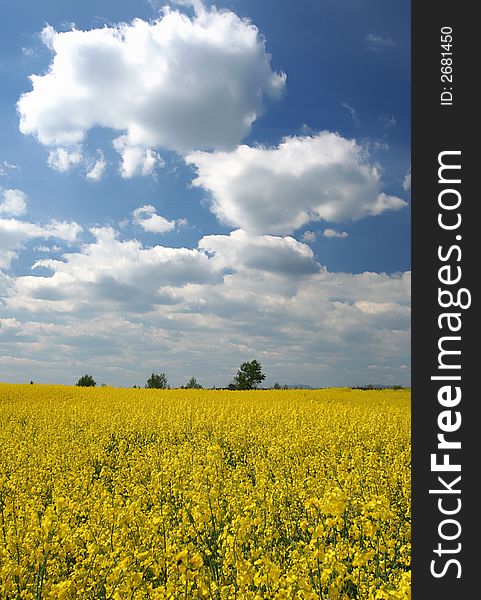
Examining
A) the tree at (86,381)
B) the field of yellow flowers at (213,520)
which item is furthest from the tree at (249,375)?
the field of yellow flowers at (213,520)

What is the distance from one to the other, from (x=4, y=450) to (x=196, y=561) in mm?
9201

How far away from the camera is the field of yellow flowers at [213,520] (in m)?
4.14

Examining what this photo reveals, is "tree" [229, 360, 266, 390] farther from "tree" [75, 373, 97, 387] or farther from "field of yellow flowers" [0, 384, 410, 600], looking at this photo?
"field of yellow flowers" [0, 384, 410, 600]

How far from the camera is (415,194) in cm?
397

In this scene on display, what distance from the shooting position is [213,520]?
19.3 ft

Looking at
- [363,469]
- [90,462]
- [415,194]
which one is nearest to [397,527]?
[363,469]

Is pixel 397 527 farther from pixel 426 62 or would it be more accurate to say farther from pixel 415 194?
pixel 426 62

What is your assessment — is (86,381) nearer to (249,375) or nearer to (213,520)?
(249,375)

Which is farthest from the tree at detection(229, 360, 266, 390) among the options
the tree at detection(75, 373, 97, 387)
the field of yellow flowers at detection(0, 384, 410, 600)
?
the field of yellow flowers at detection(0, 384, 410, 600)

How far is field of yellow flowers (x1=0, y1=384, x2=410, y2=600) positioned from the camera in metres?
4.14

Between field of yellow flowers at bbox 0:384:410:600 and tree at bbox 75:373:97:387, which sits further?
tree at bbox 75:373:97:387

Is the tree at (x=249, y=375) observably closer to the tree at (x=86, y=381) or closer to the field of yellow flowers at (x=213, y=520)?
the tree at (x=86, y=381)

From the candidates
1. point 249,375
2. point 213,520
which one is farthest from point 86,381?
point 213,520

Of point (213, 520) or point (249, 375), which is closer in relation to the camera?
point (213, 520)
